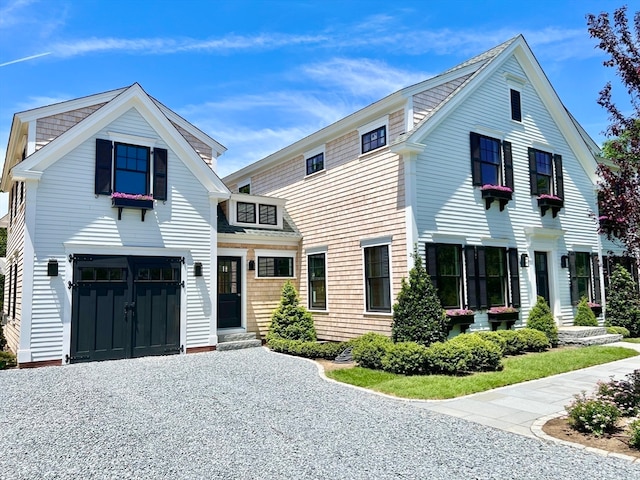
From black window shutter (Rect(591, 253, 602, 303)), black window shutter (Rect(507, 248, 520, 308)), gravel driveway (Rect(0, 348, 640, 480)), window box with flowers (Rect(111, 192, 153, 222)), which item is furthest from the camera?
black window shutter (Rect(591, 253, 602, 303))

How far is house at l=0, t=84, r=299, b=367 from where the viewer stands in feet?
38.0

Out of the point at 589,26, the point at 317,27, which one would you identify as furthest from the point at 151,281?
the point at 589,26

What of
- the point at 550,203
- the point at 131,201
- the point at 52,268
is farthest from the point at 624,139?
the point at 52,268

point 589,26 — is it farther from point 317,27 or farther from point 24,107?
point 24,107

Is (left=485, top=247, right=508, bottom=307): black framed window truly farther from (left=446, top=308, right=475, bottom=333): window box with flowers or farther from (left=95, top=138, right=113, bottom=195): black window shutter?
(left=95, top=138, right=113, bottom=195): black window shutter

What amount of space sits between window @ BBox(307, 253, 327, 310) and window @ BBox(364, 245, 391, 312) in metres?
2.18

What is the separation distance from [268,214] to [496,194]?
778 cm

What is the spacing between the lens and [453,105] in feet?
44.8

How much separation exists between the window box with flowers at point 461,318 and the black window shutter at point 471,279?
0.41 m

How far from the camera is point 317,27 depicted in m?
12.0

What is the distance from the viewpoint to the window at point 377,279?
13.2m

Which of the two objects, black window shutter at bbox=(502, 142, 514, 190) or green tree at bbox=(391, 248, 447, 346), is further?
black window shutter at bbox=(502, 142, 514, 190)

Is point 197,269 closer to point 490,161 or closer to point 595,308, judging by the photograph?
point 490,161

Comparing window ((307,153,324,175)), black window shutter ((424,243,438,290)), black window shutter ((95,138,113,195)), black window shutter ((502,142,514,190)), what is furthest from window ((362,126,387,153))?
black window shutter ((95,138,113,195))
